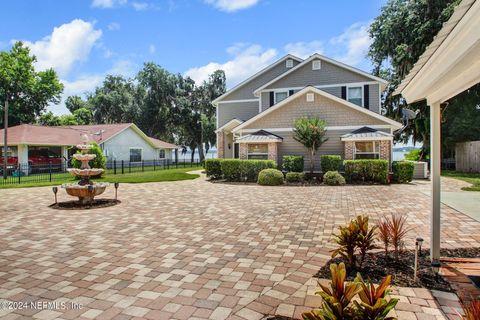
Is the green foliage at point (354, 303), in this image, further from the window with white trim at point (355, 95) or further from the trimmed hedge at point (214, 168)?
the window with white trim at point (355, 95)

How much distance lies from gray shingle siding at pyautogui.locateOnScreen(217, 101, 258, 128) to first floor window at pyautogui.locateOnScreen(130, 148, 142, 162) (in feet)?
44.7

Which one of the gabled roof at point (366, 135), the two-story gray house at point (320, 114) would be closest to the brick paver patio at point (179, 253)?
the gabled roof at point (366, 135)

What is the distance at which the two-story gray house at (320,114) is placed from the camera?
17172 mm

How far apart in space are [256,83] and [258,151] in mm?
8335

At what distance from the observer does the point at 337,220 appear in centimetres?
740

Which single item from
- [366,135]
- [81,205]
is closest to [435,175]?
[81,205]

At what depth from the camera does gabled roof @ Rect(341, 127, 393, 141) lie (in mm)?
16250

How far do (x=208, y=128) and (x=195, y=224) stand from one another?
3500cm

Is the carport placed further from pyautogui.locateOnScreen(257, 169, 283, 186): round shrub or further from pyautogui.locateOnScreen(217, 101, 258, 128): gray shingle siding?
pyautogui.locateOnScreen(217, 101, 258, 128): gray shingle siding

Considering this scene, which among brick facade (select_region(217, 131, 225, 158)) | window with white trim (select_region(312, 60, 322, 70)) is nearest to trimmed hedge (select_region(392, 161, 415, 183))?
window with white trim (select_region(312, 60, 322, 70))

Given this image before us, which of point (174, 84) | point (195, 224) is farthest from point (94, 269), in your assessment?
point (174, 84)

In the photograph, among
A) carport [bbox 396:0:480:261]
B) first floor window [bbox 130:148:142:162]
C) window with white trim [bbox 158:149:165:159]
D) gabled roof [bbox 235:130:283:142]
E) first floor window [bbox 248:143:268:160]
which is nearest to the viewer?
carport [bbox 396:0:480:261]

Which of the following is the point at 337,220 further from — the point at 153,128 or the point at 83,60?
the point at 153,128

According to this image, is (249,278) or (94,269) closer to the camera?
(249,278)
